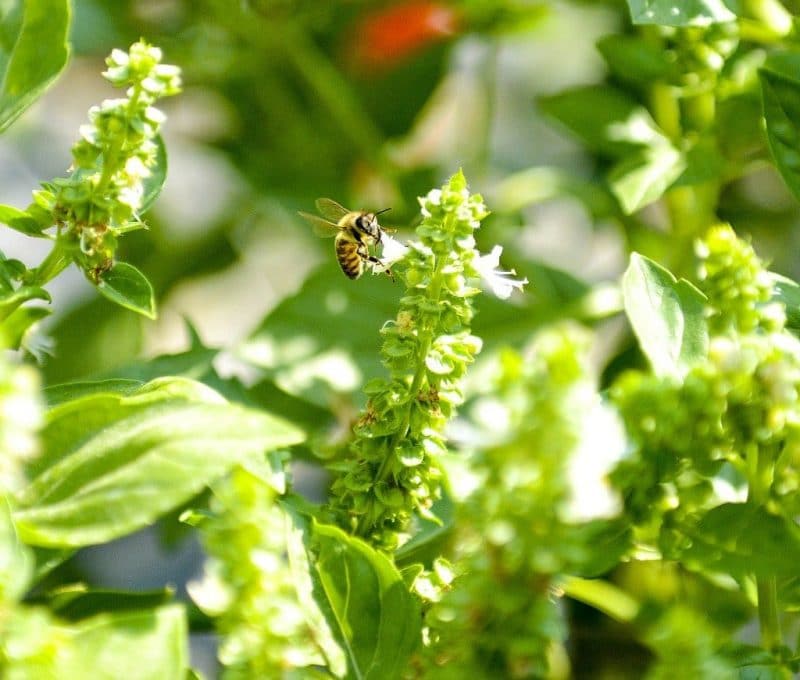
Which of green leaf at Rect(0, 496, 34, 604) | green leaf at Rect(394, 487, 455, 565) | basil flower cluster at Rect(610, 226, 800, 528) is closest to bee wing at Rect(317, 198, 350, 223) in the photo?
green leaf at Rect(394, 487, 455, 565)

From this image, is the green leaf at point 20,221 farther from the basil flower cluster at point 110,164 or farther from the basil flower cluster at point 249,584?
the basil flower cluster at point 249,584

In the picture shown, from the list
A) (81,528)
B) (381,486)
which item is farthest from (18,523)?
(381,486)

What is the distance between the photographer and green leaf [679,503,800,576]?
1.81 ft

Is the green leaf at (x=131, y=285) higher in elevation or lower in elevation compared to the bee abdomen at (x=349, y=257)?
Result: higher

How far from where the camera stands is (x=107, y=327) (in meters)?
1.32

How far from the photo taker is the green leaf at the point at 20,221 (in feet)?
1.97

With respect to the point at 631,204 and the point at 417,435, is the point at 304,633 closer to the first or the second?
the point at 417,435

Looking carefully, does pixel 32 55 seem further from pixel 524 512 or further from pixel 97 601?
pixel 524 512

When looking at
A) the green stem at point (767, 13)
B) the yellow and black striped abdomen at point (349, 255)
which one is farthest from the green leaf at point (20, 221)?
the green stem at point (767, 13)

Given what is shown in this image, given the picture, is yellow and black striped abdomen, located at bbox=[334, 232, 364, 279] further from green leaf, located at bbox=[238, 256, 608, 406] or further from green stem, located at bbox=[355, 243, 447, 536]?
green stem, located at bbox=[355, 243, 447, 536]

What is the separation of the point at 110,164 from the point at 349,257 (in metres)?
0.38

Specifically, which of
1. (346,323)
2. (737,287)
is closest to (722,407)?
(737,287)

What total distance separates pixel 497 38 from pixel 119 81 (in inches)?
34.0

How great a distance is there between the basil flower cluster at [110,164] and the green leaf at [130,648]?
219 mm
